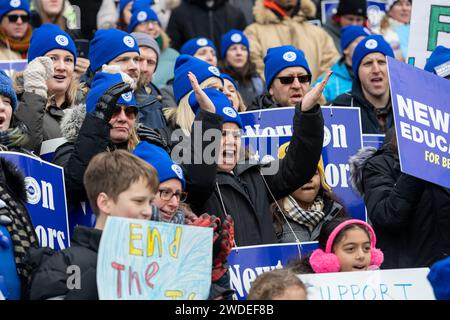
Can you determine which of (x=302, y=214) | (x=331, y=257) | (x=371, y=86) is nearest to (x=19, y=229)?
(x=331, y=257)

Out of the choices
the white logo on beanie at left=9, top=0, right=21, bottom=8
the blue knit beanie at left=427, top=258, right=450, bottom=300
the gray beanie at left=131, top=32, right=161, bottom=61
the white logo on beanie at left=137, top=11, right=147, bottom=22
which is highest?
the white logo on beanie at left=137, top=11, right=147, bottom=22

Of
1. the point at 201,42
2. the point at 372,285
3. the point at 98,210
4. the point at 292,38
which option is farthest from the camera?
the point at 292,38

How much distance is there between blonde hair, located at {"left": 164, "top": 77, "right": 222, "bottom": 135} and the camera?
8.73 meters

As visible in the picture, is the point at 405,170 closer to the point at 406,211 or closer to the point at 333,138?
the point at 406,211

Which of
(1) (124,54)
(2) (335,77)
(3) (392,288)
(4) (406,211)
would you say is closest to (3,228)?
(3) (392,288)

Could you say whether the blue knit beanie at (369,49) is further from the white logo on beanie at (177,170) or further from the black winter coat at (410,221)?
the white logo on beanie at (177,170)

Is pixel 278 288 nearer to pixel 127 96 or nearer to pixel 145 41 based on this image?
pixel 127 96

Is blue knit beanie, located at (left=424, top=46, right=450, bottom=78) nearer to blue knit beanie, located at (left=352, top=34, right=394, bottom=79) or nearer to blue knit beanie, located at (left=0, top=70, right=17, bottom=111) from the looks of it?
blue knit beanie, located at (left=352, top=34, right=394, bottom=79)

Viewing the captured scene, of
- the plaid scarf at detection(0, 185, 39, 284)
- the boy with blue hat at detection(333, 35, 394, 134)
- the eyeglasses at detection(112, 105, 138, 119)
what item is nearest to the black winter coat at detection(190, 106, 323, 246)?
the eyeglasses at detection(112, 105, 138, 119)

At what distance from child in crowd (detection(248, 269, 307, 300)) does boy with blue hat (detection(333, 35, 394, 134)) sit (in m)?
4.93

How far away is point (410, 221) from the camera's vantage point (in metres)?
7.81

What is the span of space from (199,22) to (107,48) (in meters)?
4.78

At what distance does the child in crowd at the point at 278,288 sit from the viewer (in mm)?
5820

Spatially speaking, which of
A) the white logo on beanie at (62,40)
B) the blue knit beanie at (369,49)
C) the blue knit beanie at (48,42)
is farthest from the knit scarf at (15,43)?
the blue knit beanie at (369,49)
